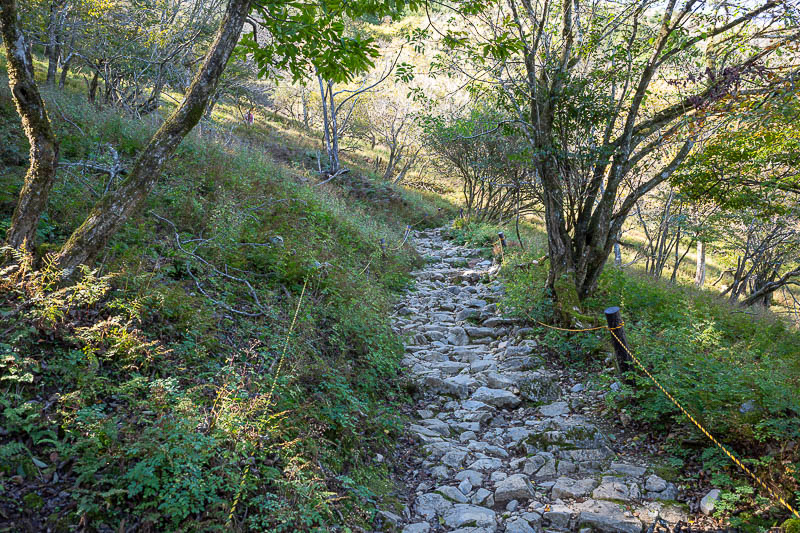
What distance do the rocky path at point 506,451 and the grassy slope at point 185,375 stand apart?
1.75 ft

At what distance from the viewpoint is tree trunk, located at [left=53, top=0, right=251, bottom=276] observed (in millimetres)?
4148

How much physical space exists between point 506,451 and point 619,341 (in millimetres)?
1969

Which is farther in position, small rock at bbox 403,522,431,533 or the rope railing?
small rock at bbox 403,522,431,533

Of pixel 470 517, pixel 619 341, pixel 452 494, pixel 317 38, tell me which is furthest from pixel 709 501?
pixel 317 38

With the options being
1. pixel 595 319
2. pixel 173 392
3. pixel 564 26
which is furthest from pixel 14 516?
pixel 564 26

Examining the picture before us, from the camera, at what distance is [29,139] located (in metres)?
3.91

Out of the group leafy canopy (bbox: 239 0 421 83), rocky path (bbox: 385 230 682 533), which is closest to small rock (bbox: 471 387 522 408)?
rocky path (bbox: 385 230 682 533)

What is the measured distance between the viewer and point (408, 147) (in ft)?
105

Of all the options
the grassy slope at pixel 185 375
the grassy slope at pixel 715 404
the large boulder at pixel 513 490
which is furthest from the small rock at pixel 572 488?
the grassy slope at pixel 185 375

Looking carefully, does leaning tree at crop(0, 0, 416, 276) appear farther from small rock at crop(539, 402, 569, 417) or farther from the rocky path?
small rock at crop(539, 402, 569, 417)

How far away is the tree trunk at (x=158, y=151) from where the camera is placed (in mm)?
4148

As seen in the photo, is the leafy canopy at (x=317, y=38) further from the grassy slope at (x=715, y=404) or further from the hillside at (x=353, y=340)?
the grassy slope at (x=715, y=404)

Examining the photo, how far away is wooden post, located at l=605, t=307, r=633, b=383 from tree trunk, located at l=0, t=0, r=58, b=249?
20.4 ft

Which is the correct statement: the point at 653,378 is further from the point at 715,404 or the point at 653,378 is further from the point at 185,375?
the point at 185,375
